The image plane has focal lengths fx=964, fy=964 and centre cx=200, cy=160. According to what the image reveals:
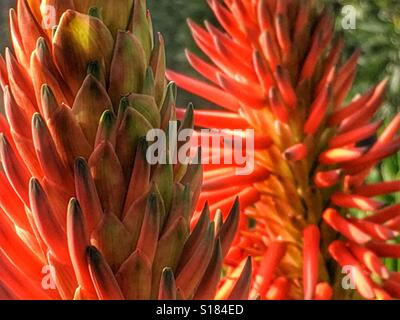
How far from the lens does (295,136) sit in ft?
5.08

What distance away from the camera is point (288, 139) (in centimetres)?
154

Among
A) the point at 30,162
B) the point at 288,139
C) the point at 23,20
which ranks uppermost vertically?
the point at 288,139

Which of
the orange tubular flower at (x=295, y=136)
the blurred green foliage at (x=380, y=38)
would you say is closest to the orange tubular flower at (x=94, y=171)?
the orange tubular flower at (x=295, y=136)

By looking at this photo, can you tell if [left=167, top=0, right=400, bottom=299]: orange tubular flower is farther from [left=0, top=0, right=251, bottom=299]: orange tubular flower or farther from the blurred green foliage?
the blurred green foliage

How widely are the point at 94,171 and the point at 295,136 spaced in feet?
2.86

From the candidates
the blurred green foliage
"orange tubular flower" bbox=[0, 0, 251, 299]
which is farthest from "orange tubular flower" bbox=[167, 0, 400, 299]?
the blurred green foliage

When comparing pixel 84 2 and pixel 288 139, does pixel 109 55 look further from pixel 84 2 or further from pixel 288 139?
pixel 288 139

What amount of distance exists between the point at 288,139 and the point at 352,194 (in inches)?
5.3

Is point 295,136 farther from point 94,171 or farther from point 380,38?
point 380,38

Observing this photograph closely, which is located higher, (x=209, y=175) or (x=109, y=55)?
(x=209, y=175)

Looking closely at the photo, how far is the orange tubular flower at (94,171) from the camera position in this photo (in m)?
0.70

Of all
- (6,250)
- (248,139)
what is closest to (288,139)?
(248,139)

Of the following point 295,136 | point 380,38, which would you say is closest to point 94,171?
point 295,136
